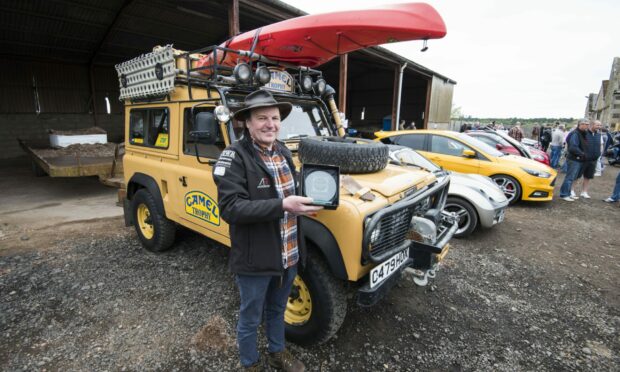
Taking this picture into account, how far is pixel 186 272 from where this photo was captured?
3.70m

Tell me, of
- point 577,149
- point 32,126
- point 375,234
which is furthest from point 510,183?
point 32,126

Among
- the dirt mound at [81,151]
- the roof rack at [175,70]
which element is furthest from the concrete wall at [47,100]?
the roof rack at [175,70]

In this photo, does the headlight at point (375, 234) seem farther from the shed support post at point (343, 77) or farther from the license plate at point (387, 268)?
the shed support post at point (343, 77)

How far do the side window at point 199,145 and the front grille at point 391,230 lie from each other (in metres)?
1.57

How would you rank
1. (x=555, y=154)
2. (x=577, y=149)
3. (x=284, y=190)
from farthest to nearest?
(x=555, y=154) → (x=577, y=149) → (x=284, y=190)

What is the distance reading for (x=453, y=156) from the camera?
21.8 ft

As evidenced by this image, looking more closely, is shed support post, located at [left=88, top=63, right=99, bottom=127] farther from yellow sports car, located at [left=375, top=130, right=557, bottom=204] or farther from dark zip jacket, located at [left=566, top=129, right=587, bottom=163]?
dark zip jacket, located at [left=566, top=129, right=587, bottom=163]

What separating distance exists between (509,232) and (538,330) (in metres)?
2.73

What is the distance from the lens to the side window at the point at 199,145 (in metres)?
2.82

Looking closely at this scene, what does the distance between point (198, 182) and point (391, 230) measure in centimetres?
190

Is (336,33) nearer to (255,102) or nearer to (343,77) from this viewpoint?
(255,102)

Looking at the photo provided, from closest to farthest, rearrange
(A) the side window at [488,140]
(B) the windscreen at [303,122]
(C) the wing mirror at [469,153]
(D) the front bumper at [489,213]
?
(B) the windscreen at [303,122] < (D) the front bumper at [489,213] < (C) the wing mirror at [469,153] < (A) the side window at [488,140]

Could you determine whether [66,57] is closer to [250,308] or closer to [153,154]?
[153,154]

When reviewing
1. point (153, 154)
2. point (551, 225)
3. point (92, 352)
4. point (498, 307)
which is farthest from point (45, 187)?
A: point (551, 225)
